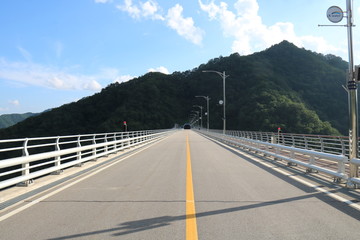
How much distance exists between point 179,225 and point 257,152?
14837 millimetres

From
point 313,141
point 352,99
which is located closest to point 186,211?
point 352,99

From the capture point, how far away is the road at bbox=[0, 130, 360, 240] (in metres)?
4.76

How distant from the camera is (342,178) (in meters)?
8.38

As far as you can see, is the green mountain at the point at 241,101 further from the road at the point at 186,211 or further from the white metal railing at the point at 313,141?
the road at the point at 186,211

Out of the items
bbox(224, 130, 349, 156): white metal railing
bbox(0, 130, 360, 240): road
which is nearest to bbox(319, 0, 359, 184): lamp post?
bbox(0, 130, 360, 240): road

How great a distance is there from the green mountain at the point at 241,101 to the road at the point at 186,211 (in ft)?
246

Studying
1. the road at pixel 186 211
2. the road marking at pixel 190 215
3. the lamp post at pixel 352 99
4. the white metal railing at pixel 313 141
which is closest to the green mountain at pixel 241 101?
the white metal railing at pixel 313 141

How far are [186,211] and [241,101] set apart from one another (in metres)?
122

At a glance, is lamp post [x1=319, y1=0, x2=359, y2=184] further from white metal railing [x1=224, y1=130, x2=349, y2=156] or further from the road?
white metal railing [x1=224, y1=130, x2=349, y2=156]

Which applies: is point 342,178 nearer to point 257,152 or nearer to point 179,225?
point 179,225

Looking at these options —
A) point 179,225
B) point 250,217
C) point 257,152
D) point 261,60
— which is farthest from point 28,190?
point 261,60

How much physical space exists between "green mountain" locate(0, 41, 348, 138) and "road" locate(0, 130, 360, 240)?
74.9 metres

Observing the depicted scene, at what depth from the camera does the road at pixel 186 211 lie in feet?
15.6

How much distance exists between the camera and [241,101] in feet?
410
